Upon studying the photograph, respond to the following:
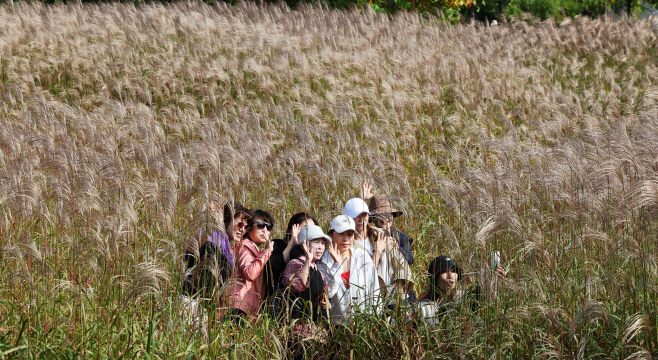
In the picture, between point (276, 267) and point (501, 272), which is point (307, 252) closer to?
point (276, 267)

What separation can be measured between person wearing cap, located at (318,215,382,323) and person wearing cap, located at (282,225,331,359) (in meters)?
0.07

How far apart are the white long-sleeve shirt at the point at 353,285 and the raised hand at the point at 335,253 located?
28 mm

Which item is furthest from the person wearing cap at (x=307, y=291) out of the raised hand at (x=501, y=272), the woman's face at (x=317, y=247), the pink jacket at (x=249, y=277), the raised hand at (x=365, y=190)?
the raised hand at (x=365, y=190)

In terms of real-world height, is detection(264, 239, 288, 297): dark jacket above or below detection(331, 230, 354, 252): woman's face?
below

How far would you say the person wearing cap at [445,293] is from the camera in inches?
172

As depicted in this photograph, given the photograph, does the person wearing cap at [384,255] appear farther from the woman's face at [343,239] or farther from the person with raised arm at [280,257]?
the person with raised arm at [280,257]

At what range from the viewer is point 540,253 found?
4.64m

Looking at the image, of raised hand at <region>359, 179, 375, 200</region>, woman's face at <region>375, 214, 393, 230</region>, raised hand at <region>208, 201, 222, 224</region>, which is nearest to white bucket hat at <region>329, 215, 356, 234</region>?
woman's face at <region>375, 214, 393, 230</region>

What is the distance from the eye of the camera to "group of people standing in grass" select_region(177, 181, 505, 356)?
14.6 ft

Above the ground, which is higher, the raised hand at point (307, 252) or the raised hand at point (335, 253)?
the raised hand at point (307, 252)

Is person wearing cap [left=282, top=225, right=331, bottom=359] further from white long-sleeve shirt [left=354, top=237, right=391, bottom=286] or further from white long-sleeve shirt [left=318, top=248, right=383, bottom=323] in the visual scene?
white long-sleeve shirt [left=354, top=237, right=391, bottom=286]

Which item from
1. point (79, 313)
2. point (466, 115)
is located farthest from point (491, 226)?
point (466, 115)

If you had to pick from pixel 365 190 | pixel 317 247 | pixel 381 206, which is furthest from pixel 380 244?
pixel 365 190

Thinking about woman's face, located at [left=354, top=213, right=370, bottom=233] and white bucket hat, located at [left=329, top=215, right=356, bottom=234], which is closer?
white bucket hat, located at [left=329, top=215, right=356, bottom=234]
